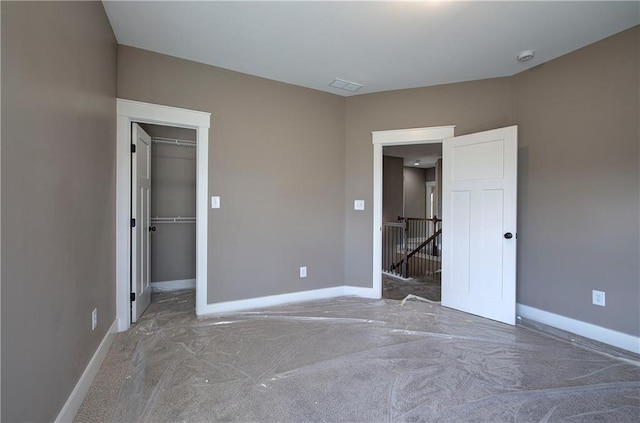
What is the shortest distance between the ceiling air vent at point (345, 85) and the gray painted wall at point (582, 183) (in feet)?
5.62

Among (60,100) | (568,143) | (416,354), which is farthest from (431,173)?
(60,100)

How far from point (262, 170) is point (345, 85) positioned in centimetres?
140

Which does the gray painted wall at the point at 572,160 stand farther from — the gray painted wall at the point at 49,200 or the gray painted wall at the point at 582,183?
the gray painted wall at the point at 49,200

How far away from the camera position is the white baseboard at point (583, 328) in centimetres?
236

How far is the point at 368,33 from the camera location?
2463mm

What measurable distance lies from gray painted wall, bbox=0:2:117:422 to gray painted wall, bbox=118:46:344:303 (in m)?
0.77

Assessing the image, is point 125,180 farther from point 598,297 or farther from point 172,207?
point 598,297

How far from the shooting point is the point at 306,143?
3.58 m

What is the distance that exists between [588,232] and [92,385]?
13.0 ft

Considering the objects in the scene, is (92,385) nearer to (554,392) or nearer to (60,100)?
(60,100)

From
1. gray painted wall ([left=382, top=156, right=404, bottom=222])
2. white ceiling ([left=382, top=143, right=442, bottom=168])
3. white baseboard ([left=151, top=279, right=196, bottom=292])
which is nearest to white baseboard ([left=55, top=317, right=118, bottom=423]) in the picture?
white baseboard ([left=151, top=279, right=196, bottom=292])

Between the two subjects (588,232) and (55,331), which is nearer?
(55,331)

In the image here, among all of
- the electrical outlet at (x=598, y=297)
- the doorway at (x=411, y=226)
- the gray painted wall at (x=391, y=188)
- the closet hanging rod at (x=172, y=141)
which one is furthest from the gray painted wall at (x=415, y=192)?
the closet hanging rod at (x=172, y=141)

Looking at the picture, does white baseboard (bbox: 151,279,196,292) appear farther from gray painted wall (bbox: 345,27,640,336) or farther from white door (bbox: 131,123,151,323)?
gray painted wall (bbox: 345,27,640,336)
